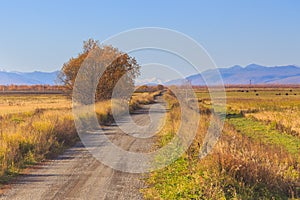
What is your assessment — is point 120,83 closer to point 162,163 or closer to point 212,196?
point 162,163

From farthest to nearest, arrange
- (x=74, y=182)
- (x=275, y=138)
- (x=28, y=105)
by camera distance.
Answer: (x=28, y=105)
(x=275, y=138)
(x=74, y=182)

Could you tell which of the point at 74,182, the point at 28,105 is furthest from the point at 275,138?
the point at 28,105

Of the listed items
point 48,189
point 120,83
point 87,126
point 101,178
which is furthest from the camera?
point 120,83

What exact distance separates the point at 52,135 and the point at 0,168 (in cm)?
518

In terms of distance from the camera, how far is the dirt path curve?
29.4 feet

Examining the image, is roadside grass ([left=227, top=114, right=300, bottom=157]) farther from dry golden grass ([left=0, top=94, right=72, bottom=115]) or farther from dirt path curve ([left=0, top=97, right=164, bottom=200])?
dry golden grass ([left=0, top=94, right=72, bottom=115])

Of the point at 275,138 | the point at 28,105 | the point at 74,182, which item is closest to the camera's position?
the point at 74,182

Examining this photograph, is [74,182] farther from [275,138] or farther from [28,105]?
[28,105]

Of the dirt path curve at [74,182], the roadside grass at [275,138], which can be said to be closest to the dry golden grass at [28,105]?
the roadside grass at [275,138]

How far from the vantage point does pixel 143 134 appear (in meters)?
21.6

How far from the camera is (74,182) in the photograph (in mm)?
10102

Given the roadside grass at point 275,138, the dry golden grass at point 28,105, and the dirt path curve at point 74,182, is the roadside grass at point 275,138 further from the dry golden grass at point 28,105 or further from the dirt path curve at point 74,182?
the dry golden grass at point 28,105

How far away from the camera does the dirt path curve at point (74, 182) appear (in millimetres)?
8953

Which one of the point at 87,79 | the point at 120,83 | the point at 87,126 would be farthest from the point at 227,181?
the point at 120,83
